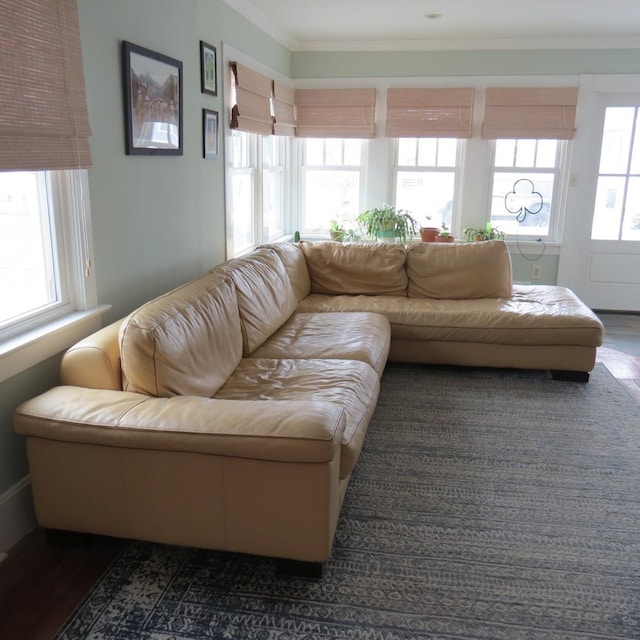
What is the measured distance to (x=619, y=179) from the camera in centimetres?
549

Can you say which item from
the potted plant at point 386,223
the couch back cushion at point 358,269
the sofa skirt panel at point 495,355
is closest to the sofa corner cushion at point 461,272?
the couch back cushion at point 358,269

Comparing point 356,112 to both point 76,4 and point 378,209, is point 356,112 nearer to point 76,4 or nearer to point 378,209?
point 378,209

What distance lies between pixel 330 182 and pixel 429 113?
1090 mm

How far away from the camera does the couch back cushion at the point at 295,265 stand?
407cm

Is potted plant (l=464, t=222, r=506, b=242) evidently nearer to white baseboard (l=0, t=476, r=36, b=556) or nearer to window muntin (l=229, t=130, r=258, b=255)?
window muntin (l=229, t=130, r=258, b=255)

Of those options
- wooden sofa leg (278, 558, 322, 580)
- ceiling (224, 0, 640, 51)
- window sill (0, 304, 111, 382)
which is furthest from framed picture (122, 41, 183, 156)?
wooden sofa leg (278, 558, 322, 580)

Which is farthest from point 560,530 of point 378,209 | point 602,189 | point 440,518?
point 602,189

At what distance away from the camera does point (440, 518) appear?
93.4 inches

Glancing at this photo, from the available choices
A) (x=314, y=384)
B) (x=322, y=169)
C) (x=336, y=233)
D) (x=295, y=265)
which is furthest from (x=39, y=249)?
(x=322, y=169)

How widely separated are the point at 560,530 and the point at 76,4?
262cm

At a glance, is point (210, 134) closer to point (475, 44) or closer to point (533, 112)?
point (475, 44)

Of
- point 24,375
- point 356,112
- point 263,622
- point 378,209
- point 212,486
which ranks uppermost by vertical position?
point 356,112

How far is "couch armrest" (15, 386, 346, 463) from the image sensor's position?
6.06 ft

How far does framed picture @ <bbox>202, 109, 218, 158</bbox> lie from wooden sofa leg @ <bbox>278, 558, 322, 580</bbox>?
2.49 m
